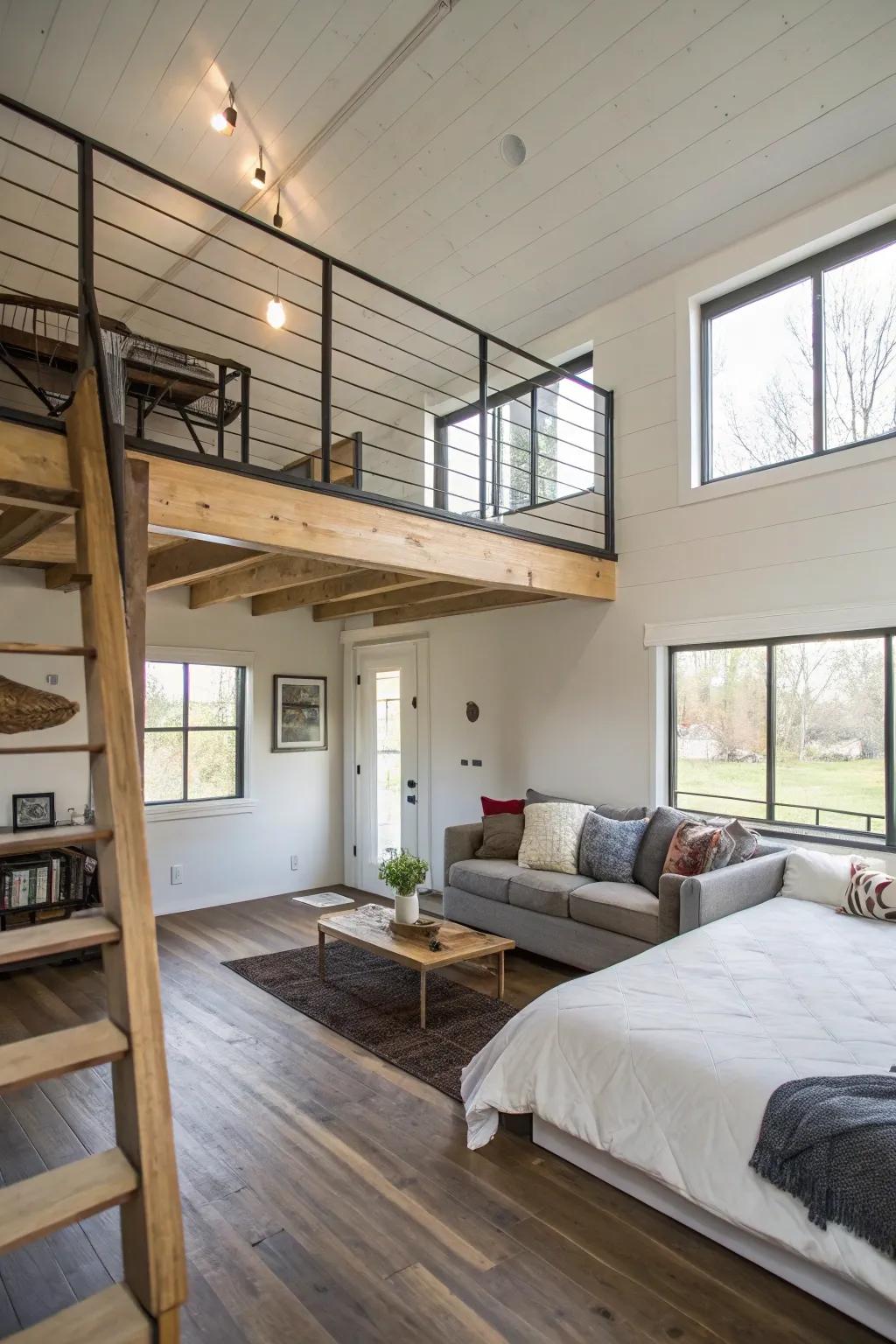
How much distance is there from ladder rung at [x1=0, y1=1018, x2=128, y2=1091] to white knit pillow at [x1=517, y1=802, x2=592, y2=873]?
3433mm

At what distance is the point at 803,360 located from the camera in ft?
14.0

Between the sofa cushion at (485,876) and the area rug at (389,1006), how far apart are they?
0.57 m

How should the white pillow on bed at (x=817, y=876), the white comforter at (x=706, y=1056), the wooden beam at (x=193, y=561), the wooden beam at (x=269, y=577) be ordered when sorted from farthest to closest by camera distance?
Result: the wooden beam at (x=269, y=577)
the wooden beam at (x=193, y=561)
the white pillow on bed at (x=817, y=876)
the white comforter at (x=706, y=1056)

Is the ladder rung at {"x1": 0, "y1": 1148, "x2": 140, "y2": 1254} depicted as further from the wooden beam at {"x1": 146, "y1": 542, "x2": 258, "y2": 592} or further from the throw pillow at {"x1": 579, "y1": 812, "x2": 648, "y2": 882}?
the throw pillow at {"x1": 579, "y1": 812, "x2": 648, "y2": 882}

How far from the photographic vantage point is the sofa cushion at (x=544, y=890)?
14.6 ft

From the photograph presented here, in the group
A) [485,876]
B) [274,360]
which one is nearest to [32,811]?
[485,876]

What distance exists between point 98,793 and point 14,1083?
60 cm

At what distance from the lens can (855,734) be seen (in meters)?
4.04

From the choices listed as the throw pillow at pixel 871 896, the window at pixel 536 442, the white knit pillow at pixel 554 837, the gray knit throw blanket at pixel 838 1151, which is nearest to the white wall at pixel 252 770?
the window at pixel 536 442

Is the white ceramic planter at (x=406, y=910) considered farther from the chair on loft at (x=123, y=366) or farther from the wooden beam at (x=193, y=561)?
the chair on loft at (x=123, y=366)

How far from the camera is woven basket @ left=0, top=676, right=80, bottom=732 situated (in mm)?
1795

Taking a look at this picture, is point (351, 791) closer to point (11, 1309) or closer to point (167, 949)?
point (167, 949)

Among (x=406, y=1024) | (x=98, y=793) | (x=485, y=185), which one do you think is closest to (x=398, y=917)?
(x=406, y=1024)

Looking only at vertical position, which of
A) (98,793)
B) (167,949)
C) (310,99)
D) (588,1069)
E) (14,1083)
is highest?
(310,99)
